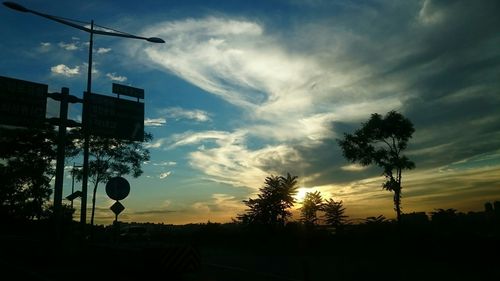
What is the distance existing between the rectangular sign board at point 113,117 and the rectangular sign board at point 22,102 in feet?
6.42

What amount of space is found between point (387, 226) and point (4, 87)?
20.6m

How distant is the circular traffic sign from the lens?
16.3 metres

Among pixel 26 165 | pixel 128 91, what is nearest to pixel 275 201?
pixel 128 91

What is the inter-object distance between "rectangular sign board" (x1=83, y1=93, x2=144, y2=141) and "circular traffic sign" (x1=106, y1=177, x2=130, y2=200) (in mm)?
6404

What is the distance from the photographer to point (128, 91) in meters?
23.0

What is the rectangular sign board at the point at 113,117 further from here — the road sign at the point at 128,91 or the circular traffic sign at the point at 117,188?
the circular traffic sign at the point at 117,188

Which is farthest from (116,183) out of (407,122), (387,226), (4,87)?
(407,122)

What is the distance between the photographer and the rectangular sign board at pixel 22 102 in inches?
780

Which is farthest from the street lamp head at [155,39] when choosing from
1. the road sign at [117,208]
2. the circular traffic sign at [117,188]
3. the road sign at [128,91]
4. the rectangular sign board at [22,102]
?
the road sign at [117,208]

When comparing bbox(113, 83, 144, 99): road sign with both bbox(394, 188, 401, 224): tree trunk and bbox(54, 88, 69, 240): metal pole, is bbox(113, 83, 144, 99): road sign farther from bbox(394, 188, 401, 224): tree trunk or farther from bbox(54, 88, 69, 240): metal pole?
bbox(394, 188, 401, 224): tree trunk

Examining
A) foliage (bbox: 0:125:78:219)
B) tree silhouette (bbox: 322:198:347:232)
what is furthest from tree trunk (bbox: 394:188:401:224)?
foliage (bbox: 0:125:78:219)

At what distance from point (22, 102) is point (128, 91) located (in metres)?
4.90

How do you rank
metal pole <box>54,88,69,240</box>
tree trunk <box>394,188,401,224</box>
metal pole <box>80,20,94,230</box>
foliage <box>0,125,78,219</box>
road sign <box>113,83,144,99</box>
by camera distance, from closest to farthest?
metal pole <box>54,88,69,240</box>
metal pole <box>80,20,94,230</box>
road sign <box>113,83,144,99</box>
tree trunk <box>394,188,401,224</box>
foliage <box>0,125,78,219</box>

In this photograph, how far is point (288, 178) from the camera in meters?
32.8
